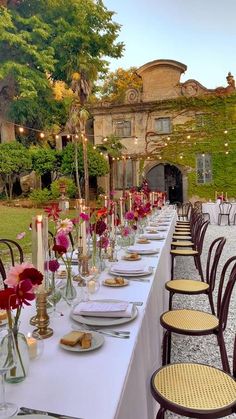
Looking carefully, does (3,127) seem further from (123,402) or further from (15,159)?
(123,402)

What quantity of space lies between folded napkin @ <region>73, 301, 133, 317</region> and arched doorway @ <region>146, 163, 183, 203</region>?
55.3 ft

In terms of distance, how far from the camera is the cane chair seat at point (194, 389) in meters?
1.29

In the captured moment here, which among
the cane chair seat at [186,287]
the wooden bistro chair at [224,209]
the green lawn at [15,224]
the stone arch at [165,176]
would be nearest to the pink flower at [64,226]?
the cane chair seat at [186,287]

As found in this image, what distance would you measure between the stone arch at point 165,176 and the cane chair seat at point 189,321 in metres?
14.5

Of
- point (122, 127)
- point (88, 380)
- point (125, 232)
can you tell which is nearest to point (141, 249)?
point (125, 232)

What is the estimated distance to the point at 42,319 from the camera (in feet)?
4.22

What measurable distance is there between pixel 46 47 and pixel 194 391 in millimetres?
17023

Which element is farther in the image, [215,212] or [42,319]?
[215,212]

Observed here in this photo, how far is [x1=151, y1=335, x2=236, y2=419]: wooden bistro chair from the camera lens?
4.19 ft

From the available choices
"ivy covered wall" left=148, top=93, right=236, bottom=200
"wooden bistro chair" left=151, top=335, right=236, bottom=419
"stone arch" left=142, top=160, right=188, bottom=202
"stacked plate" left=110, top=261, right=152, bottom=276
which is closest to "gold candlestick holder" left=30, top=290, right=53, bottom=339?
"wooden bistro chair" left=151, top=335, right=236, bottom=419

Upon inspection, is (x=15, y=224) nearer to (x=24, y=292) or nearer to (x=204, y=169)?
(x=24, y=292)

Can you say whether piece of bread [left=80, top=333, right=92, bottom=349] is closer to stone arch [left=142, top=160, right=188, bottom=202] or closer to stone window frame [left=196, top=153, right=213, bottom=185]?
stone arch [left=142, top=160, right=188, bottom=202]

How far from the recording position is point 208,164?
16.3 metres

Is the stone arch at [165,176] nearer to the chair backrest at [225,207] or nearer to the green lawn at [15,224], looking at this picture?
the chair backrest at [225,207]
